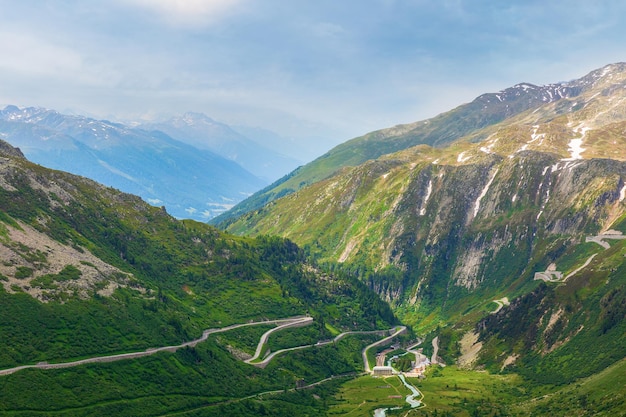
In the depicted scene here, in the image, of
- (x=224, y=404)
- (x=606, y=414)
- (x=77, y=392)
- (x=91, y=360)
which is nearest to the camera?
(x=606, y=414)

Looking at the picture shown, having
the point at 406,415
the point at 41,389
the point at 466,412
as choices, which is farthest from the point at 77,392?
the point at 466,412

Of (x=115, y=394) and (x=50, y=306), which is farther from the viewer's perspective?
(x=50, y=306)

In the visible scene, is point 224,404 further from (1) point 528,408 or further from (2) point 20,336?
(1) point 528,408

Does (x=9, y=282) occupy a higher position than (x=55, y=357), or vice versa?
(x=9, y=282)

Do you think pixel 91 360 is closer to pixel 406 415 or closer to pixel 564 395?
pixel 406 415

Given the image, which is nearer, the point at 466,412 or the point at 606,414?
the point at 606,414

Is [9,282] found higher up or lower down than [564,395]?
higher up

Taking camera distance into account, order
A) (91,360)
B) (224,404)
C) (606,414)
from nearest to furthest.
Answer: (606,414) < (91,360) < (224,404)

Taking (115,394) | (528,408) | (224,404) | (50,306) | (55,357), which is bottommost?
(528,408)

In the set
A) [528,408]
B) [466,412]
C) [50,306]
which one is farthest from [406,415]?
[50,306]
